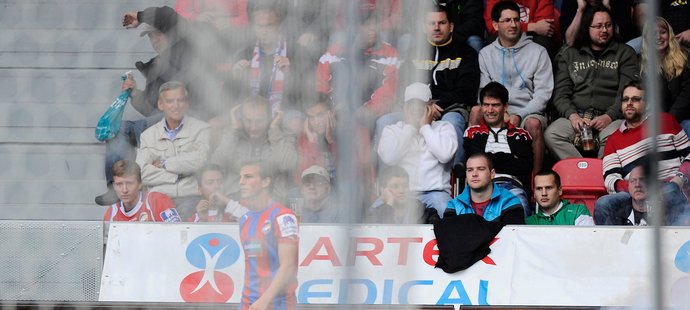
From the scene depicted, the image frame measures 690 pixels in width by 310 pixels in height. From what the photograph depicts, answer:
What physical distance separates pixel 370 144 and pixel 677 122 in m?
0.89

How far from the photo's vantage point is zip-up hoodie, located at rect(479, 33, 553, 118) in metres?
2.79

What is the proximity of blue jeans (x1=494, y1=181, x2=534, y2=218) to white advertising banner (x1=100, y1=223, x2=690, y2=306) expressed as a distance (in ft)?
0.83

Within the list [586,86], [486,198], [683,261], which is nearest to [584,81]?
[586,86]

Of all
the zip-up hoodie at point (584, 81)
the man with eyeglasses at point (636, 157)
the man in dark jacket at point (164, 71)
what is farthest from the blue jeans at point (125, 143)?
the zip-up hoodie at point (584, 81)

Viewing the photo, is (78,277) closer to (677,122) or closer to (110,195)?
(110,195)

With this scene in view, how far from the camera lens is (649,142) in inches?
41.9

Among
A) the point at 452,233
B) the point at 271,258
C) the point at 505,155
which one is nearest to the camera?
the point at 271,258

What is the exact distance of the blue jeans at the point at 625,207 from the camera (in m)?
1.60

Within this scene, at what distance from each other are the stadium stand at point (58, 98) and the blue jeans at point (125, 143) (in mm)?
15

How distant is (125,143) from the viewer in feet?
4.68

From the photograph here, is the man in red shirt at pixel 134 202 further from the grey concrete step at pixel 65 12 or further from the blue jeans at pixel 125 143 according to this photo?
the grey concrete step at pixel 65 12

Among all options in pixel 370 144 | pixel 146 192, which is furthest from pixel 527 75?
pixel 370 144

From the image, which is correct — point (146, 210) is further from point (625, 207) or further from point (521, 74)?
point (521, 74)

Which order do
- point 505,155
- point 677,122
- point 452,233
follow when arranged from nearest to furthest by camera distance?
point 677,122
point 452,233
point 505,155
